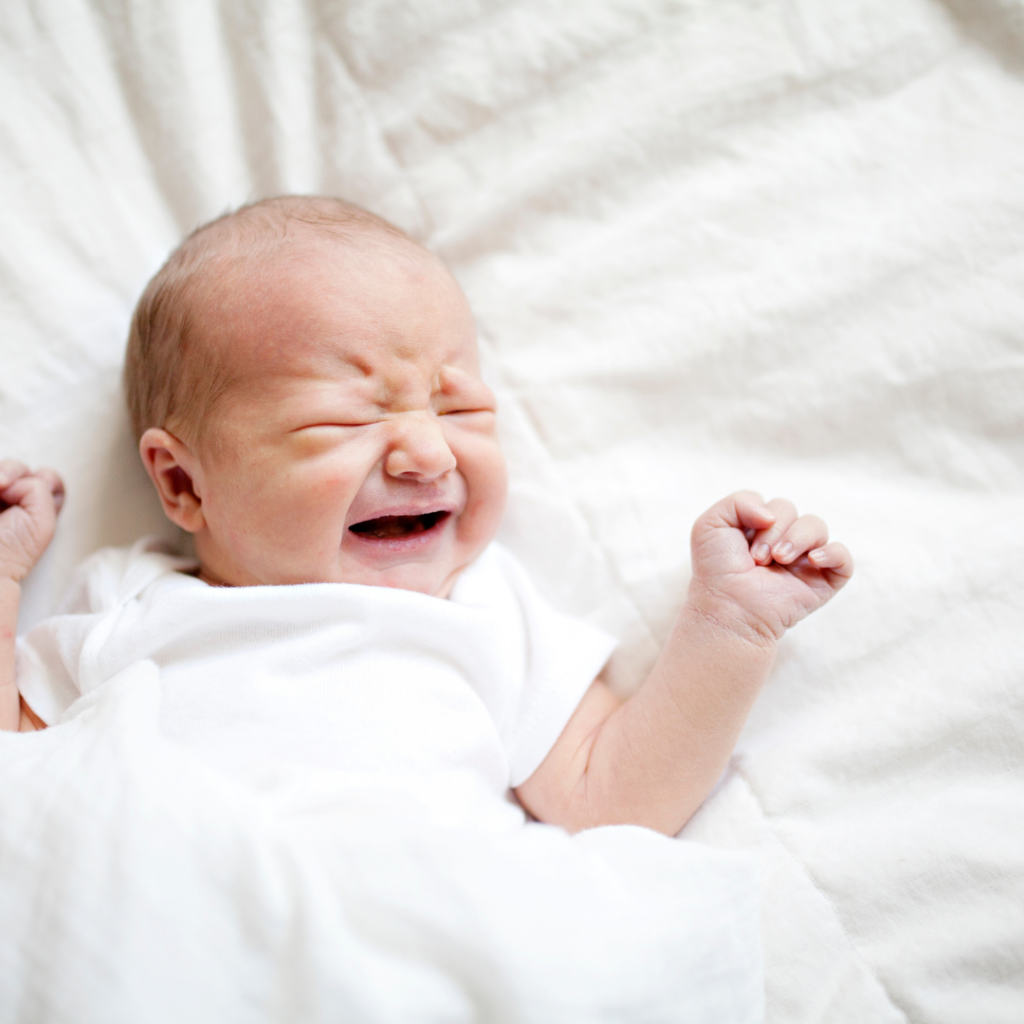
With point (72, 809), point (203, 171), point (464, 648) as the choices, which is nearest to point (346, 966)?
point (72, 809)

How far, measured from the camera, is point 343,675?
989 millimetres

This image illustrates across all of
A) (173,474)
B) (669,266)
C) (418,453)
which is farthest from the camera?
(669,266)

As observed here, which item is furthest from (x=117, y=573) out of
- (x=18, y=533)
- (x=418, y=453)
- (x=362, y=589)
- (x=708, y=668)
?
(x=708, y=668)

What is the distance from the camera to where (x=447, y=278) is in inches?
44.4

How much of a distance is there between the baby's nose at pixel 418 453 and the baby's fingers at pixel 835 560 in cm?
44

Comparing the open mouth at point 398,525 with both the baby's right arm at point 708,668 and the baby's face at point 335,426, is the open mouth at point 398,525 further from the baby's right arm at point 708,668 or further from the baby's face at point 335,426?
the baby's right arm at point 708,668

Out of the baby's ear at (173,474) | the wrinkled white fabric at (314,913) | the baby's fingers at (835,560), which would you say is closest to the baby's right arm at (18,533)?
the baby's ear at (173,474)

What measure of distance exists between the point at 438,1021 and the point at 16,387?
96 cm

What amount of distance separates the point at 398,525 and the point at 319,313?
0.29 metres

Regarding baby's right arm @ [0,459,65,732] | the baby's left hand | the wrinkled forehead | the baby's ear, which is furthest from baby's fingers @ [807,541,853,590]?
baby's right arm @ [0,459,65,732]

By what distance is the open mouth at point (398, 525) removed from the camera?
1095 mm

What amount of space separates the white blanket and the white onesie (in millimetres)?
132

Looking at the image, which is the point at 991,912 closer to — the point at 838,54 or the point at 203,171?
the point at 838,54

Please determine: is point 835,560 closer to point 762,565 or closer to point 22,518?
point 762,565
